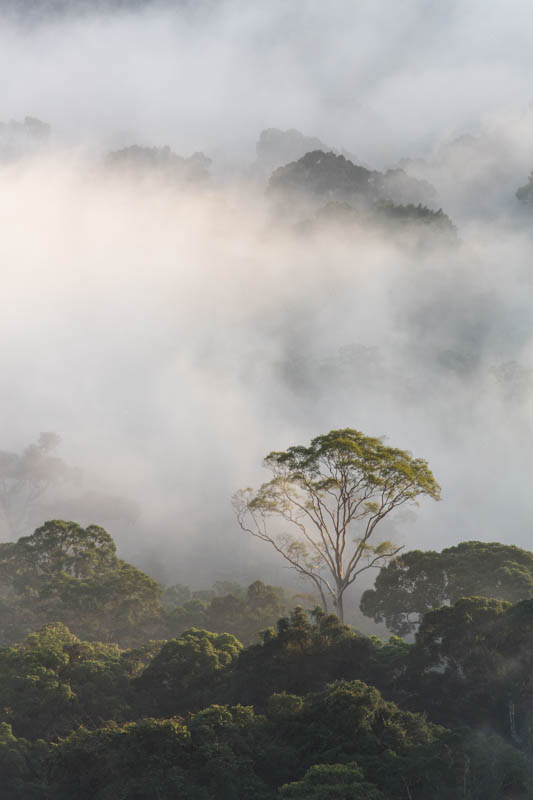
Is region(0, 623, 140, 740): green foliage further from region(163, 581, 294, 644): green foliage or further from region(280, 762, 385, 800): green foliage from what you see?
region(163, 581, 294, 644): green foliage

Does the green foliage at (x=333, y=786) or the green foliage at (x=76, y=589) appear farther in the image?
the green foliage at (x=76, y=589)

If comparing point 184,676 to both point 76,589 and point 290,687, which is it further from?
point 76,589

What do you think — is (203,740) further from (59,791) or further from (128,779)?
(59,791)

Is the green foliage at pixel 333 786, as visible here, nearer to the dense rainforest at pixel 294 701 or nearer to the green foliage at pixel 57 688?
the dense rainforest at pixel 294 701

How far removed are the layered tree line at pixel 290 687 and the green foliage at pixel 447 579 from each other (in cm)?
8

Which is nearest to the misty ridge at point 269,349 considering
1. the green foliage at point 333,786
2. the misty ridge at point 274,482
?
the misty ridge at point 274,482

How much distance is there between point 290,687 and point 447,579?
15.3 meters

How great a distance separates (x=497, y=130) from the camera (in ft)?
553

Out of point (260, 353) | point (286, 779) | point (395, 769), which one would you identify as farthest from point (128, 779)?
point (260, 353)

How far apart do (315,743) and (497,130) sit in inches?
6899

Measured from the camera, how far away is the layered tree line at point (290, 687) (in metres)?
17.9

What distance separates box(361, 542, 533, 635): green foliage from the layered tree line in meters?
0.08

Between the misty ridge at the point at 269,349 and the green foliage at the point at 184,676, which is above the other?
the misty ridge at the point at 269,349

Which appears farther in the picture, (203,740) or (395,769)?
(203,740)
